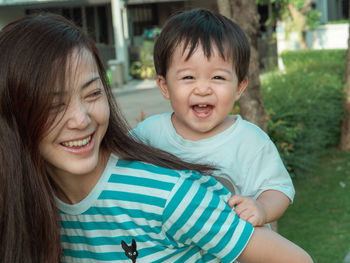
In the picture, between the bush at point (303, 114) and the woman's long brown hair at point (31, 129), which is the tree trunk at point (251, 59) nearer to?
the bush at point (303, 114)

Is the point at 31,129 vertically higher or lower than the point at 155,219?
higher

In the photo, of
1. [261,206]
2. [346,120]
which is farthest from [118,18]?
[261,206]

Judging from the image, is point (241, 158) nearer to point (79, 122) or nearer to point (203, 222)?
point (203, 222)

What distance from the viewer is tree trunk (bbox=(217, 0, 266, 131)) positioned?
402cm

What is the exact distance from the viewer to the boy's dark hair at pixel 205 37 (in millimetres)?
2041

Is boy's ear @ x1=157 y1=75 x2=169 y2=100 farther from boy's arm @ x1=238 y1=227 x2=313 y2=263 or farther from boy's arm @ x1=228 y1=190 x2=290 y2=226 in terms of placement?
boy's arm @ x1=238 y1=227 x2=313 y2=263

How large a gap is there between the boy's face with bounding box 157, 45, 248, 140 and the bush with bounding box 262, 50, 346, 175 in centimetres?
379

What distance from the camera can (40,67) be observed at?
1374 millimetres

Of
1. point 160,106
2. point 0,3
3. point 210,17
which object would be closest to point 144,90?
point 160,106

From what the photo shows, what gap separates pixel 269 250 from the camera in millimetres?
1443

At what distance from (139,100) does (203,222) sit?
11.8 m

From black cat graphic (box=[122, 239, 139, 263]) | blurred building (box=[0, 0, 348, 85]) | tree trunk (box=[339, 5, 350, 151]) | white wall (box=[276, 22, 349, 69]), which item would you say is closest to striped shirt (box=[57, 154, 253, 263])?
black cat graphic (box=[122, 239, 139, 263])

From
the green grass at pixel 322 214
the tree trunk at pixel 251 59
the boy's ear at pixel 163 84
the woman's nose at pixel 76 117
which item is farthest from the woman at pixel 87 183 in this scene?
the green grass at pixel 322 214

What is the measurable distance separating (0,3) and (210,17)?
703 inches
